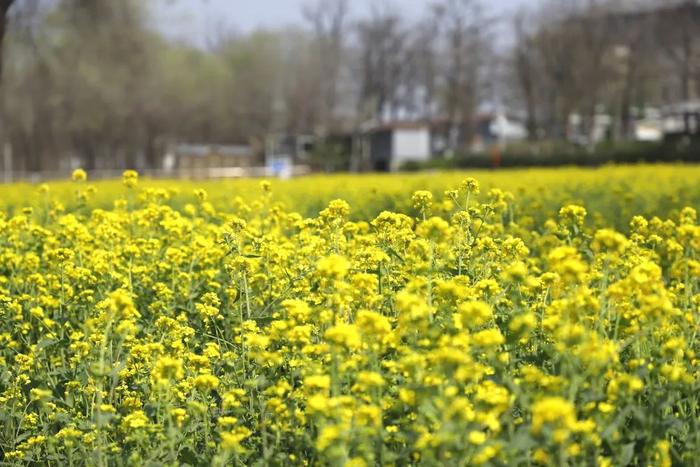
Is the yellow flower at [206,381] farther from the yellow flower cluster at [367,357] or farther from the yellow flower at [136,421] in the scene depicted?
the yellow flower at [136,421]

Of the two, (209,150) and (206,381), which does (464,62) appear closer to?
(209,150)

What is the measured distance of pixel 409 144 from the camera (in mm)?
66438

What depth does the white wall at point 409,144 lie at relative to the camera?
216 ft

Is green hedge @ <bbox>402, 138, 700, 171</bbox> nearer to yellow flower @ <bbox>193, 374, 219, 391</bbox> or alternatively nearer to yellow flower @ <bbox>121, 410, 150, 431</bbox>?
yellow flower @ <bbox>121, 410, 150, 431</bbox>

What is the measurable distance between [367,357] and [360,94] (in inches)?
3003

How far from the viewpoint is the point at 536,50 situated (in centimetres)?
6344

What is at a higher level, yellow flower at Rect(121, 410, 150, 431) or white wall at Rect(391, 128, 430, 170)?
white wall at Rect(391, 128, 430, 170)

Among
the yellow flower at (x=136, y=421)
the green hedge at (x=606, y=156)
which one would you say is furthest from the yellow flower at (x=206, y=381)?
the green hedge at (x=606, y=156)

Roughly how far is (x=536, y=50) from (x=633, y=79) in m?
6.12

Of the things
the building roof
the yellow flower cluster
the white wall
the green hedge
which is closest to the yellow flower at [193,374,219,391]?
the yellow flower cluster

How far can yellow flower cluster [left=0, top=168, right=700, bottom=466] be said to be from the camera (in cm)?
291

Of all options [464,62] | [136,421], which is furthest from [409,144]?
[136,421]

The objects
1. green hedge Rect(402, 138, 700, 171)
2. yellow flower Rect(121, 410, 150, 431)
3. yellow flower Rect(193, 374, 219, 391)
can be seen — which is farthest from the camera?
green hedge Rect(402, 138, 700, 171)

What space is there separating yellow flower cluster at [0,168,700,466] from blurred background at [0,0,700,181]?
30504 millimetres
